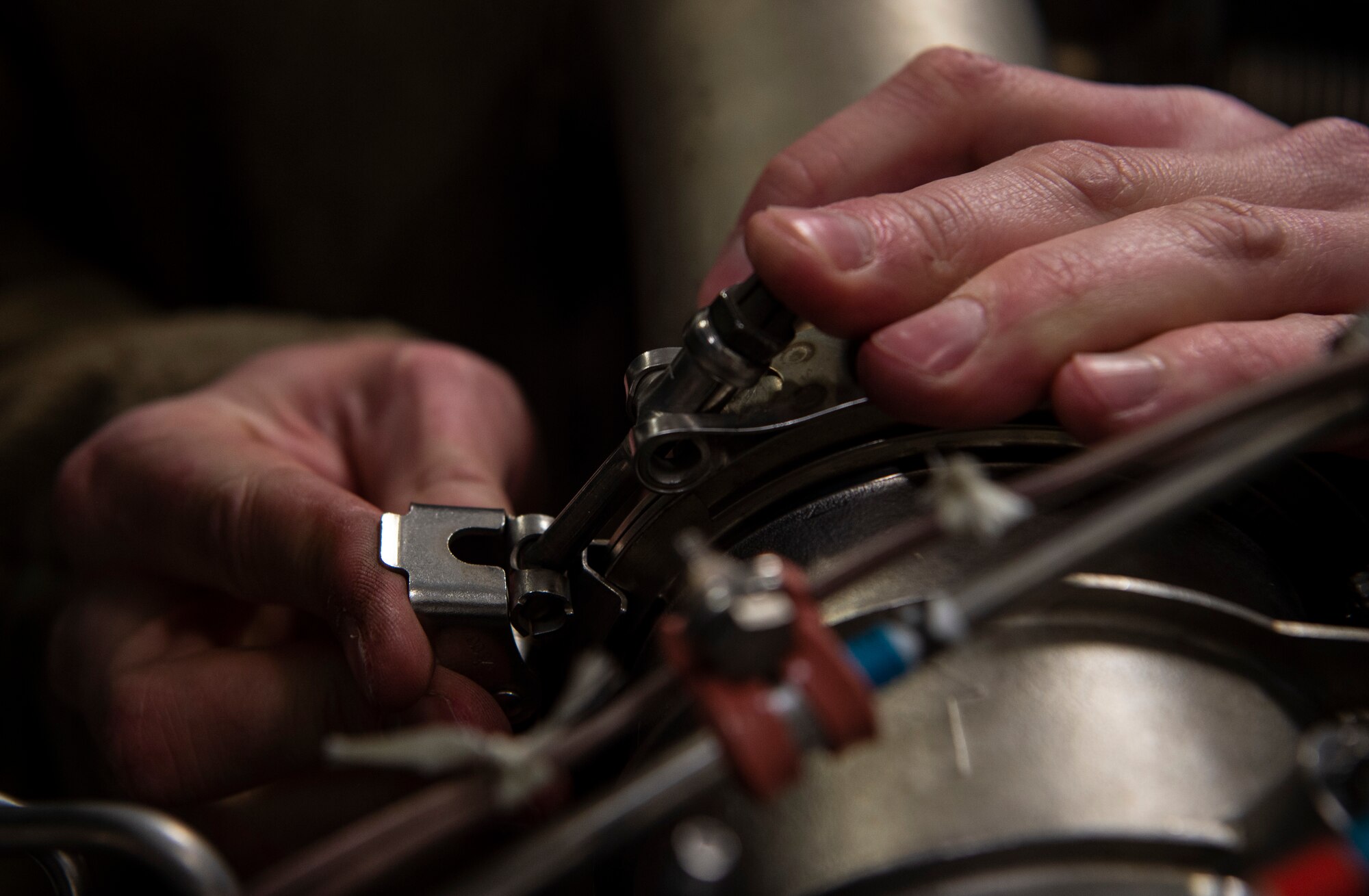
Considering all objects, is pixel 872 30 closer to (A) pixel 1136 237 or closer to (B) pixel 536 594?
(A) pixel 1136 237

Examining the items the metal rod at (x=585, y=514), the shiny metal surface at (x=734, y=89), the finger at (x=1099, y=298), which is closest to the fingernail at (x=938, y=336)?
the finger at (x=1099, y=298)

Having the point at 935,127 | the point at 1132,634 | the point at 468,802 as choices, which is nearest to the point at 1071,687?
the point at 1132,634

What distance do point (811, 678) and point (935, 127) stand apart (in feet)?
1.34

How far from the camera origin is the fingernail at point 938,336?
0.36 m

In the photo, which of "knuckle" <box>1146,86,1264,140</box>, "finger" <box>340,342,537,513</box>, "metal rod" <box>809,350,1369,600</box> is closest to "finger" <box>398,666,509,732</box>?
"finger" <box>340,342,537,513</box>

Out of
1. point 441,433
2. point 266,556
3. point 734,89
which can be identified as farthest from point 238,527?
point 734,89

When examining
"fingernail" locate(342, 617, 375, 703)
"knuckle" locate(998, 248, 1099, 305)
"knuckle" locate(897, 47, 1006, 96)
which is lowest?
"fingernail" locate(342, 617, 375, 703)

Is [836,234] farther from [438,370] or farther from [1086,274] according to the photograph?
[438,370]

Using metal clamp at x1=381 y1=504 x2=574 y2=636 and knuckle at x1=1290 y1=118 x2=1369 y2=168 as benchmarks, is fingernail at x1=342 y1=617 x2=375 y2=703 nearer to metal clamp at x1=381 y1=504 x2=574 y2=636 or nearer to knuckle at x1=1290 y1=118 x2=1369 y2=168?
metal clamp at x1=381 y1=504 x2=574 y2=636

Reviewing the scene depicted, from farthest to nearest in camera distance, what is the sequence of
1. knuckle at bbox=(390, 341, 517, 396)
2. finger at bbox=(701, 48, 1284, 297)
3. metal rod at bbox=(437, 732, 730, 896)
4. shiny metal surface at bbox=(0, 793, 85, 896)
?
knuckle at bbox=(390, 341, 517, 396), finger at bbox=(701, 48, 1284, 297), shiny metal surface at bbox=(0, 793, 85, 896), metal rod at bbox=(437, 732, 730, 896)

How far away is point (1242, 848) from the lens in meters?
0.26

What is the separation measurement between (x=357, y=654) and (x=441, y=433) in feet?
0.68

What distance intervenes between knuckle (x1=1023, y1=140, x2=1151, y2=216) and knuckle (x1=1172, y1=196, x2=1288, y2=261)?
0.11ft

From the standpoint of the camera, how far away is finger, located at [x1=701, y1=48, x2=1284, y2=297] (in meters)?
0.55
